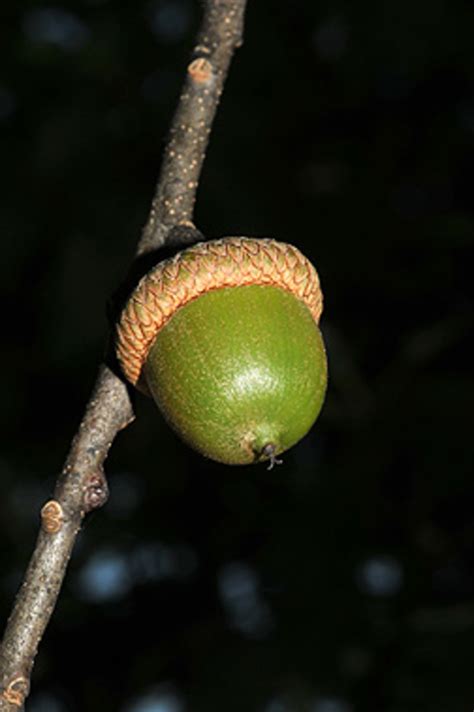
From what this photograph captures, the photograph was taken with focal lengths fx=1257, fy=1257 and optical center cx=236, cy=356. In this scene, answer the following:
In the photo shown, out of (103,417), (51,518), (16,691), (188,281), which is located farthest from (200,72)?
(16,691)

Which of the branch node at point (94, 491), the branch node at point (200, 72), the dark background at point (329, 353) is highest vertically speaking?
the branch node at point (200, 72)

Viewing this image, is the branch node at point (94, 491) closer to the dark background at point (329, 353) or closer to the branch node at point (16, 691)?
the branch node at point (16, 691)

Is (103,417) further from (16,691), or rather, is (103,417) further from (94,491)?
(16,691)

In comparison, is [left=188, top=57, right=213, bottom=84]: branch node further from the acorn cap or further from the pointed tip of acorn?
the pointed tip of acorn

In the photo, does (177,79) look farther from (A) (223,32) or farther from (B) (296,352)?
(B) (296,352)

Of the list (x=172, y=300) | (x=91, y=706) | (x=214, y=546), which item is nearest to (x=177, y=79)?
(x=214, y=546)

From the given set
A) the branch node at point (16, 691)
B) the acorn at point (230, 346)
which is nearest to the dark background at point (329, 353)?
the acorn at point (230, 346)
